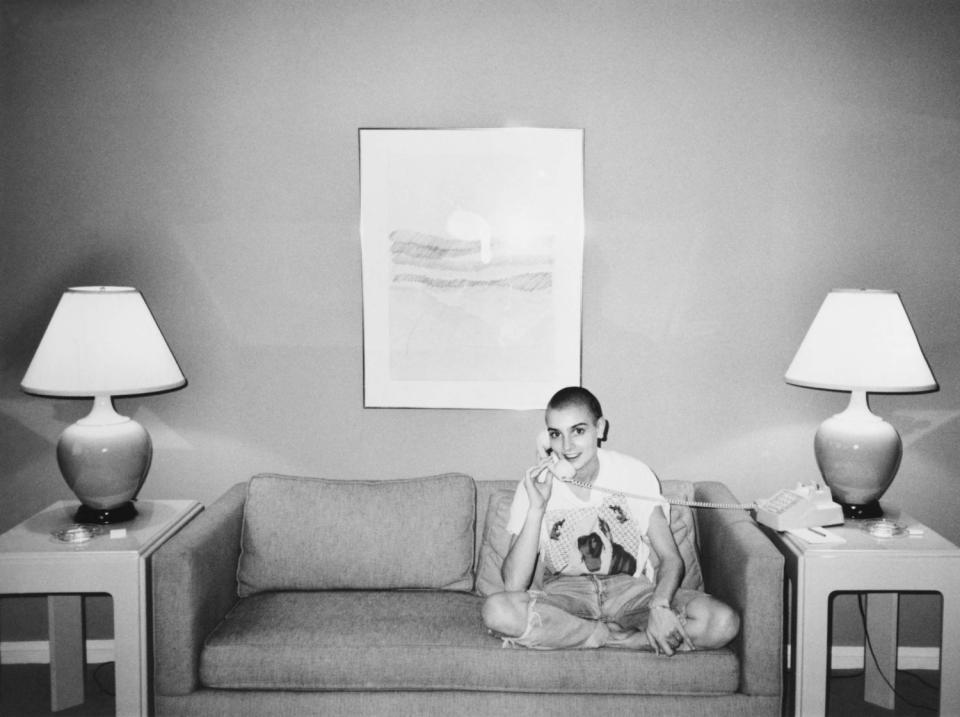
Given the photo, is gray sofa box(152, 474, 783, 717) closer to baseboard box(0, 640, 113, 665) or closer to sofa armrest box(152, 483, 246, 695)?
sofa armrest box(152, 483, 246, 695)

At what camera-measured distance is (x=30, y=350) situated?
3.12 meters

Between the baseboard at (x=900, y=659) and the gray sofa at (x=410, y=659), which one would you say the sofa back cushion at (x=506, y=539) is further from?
the baseboard at (x=900, y=659)

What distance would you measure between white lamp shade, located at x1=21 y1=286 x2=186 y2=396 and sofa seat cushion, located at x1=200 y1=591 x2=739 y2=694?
2.82 ft

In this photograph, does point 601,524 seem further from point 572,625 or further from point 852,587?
point 852,587

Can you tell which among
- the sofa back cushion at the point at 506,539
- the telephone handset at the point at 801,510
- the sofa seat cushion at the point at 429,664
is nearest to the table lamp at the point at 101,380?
the sofa seat cushion at the point at 429,664

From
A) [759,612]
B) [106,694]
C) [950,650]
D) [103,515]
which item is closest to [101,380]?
[103,515]

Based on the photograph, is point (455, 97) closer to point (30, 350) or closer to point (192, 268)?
point (192, 268)

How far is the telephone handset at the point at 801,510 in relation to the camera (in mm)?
2537

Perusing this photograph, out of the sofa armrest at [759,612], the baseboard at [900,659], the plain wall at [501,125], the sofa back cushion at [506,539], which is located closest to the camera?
the sofa armrest at [759,612]

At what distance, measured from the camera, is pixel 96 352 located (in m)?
2.56

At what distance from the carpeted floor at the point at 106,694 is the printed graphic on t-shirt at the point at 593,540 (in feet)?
3.53

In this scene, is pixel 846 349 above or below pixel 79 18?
below

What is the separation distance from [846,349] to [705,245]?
27.3 inches

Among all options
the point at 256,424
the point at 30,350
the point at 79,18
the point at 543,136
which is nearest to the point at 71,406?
the point at 30,350
